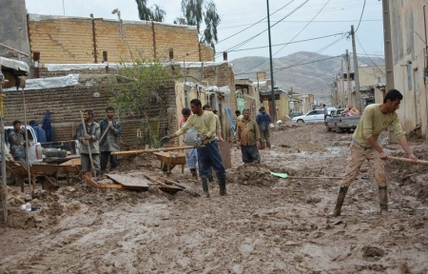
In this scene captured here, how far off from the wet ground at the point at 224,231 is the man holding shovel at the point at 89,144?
1.37m

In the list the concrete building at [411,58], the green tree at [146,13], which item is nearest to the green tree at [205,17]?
the green tree at [146,13]

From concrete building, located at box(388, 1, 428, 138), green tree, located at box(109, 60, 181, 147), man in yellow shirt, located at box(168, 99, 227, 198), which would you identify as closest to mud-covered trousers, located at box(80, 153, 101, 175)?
man in yellow shirt, located at box(168, 99, 227, 198)

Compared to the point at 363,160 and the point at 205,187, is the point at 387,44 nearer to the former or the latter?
the point at 205,187

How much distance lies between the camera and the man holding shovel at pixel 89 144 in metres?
10.9

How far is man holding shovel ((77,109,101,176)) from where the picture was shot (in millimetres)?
10898

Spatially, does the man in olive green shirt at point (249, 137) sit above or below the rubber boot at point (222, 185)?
above

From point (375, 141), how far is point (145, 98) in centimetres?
1029

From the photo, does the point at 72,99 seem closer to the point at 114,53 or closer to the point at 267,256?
the point at 267,256

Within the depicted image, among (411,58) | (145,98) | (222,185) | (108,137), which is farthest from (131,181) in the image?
(411,58)

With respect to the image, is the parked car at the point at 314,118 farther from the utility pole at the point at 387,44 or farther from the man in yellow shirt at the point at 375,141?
the man in yellow shirt at the point at 375,141

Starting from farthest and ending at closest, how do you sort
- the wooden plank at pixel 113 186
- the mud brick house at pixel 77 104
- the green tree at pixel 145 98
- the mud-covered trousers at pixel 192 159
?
1. the mud brick house at pixel 77 104
2. the green tree at pixel 145 98
3. the mud-covered trousers at pixel 192 159
4. the wooden plank at pixel 113 186

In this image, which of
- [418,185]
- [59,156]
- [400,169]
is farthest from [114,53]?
[418,185]

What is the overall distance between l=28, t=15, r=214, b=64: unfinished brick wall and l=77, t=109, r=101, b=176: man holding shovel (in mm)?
16332

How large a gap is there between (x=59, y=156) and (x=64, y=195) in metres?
4.75
